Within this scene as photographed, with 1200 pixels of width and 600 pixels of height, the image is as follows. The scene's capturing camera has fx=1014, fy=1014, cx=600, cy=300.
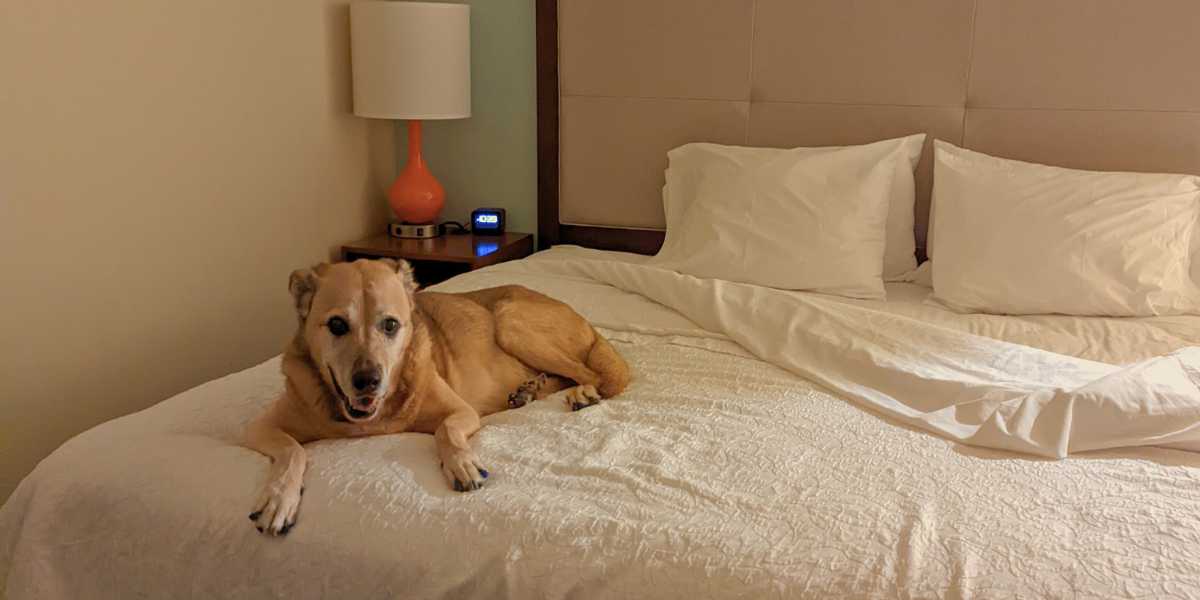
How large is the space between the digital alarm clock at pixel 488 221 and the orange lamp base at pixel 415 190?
0.44ft

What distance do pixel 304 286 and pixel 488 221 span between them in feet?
5.70

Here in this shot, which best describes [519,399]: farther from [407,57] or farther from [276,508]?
[407,57]

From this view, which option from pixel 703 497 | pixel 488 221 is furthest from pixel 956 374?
pixel 488 221

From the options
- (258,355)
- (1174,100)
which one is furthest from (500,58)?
(1174,100)

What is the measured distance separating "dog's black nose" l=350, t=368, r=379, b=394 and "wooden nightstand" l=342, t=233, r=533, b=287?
1.48m

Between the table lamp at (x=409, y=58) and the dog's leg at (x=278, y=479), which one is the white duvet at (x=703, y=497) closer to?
the dog's leg at (x=278, y=479)

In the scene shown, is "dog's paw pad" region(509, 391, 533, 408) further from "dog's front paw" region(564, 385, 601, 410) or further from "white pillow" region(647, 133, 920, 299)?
"white pillow" region(647, 133, 920, 299)

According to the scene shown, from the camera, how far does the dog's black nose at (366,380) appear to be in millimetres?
1655

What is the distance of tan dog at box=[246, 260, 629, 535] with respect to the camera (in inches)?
65.2

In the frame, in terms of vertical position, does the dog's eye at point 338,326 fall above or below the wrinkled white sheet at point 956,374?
above

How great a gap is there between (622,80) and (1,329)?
6.15 feet

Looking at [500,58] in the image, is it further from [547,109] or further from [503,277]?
[503,277]

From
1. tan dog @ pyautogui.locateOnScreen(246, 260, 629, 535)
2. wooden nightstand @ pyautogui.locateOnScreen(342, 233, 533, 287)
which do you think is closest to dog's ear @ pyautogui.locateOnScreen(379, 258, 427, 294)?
tan dog @ pyautogui.locateOnScreen(246, 260, 629, 535)

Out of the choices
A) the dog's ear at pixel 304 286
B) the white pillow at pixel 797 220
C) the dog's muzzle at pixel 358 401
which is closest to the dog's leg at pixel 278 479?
the dog's muzzle at pixel 358 401
